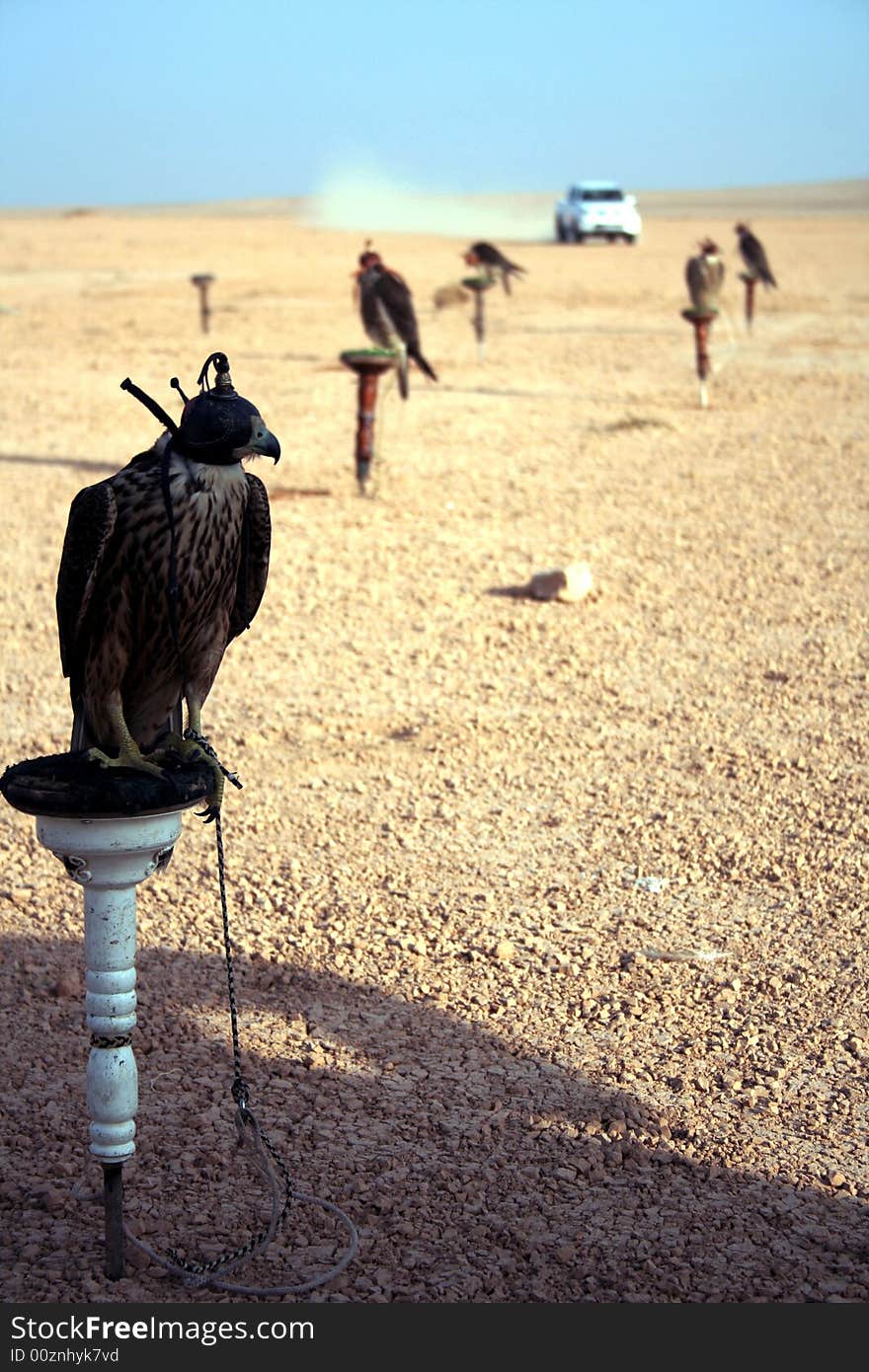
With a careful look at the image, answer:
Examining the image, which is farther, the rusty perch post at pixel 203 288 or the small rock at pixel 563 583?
the rusty perch post at pixel 203 288

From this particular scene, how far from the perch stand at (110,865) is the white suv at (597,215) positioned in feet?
128

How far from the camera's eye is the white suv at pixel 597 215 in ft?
128

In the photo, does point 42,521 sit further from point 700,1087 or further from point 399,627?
point 700,1087

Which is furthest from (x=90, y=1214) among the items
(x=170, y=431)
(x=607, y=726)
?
(x=607, y=726)

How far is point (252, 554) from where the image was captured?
2770 mm

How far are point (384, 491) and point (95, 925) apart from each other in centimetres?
764

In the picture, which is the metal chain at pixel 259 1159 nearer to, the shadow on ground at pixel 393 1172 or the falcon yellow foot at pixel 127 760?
the shadow on ground at pixel 393 1172

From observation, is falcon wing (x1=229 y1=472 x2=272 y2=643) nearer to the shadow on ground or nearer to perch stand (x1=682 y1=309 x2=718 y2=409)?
the shadow on ground

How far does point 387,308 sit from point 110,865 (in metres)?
9.14

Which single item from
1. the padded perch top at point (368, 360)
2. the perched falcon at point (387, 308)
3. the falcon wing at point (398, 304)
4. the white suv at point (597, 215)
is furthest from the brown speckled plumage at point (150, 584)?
the white suv at point (597, 215)

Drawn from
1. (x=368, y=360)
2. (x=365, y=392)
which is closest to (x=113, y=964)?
(x=368, y=360)

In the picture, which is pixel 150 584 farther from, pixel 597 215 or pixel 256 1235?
pixel 597 215

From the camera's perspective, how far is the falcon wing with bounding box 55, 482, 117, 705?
8.26 feet

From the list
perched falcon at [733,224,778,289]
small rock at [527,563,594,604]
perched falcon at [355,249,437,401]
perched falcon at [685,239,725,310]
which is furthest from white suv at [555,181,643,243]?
small rock at [527,563,594,604]
